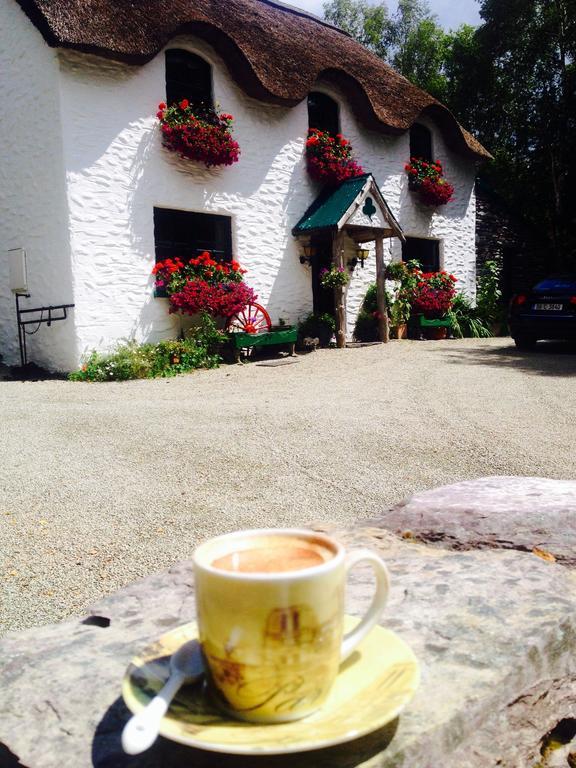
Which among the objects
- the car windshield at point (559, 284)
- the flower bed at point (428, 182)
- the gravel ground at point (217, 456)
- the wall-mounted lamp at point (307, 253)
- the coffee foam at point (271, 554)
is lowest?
the gravel ground at point (217, 456)

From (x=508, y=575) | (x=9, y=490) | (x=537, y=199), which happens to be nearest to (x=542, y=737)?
(x=508, y=575)

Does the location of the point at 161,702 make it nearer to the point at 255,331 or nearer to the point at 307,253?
the point at 255,331

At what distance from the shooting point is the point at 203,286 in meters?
9.61

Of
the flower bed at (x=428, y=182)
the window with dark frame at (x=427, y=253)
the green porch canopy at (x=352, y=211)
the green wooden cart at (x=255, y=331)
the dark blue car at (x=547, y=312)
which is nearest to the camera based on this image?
the dark blue car at (x=547, y=312)

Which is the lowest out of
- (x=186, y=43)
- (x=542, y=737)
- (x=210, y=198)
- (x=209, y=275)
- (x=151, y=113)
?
(x=542, y=737)

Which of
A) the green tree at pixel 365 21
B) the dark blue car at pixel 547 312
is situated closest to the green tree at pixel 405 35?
the green tree at pixel 365 21

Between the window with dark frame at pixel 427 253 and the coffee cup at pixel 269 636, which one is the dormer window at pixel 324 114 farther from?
the coffee cup at pixel 269 636

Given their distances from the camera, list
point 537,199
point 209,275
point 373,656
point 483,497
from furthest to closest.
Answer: point 537,199, point 209,275, point 483,497, point 373,656

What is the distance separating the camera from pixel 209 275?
32.6 ft

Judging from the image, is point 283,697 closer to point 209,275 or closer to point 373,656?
point 373,656

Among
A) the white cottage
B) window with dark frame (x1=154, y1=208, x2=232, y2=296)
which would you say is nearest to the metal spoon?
the white cottage

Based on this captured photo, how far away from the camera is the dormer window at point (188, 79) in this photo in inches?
396

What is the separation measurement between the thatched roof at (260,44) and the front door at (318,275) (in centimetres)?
247

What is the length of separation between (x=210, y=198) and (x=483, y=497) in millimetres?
9159
